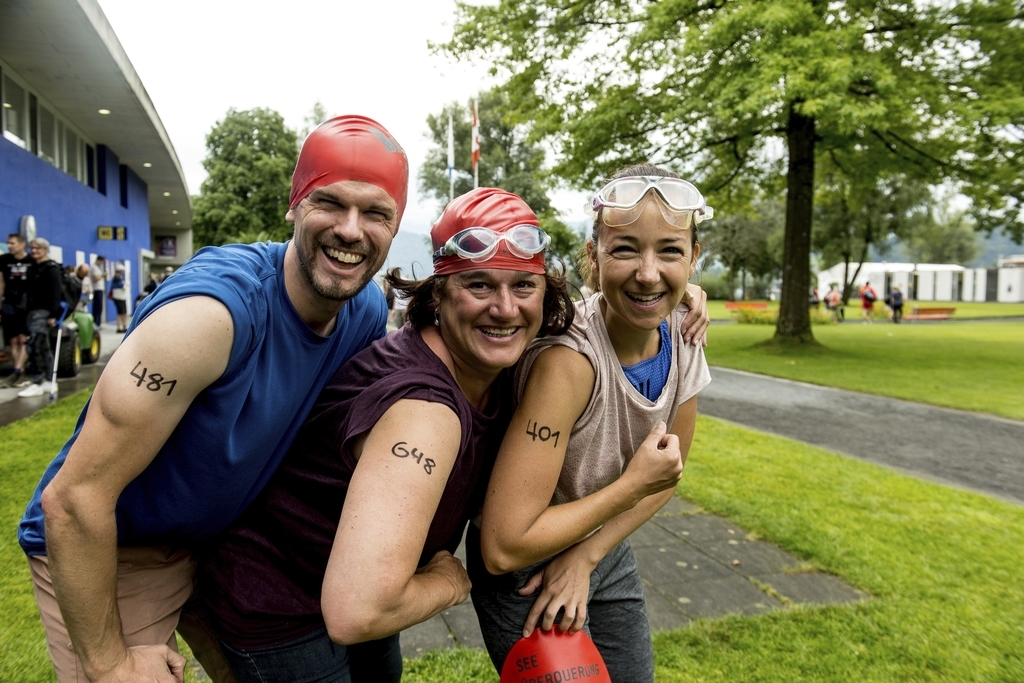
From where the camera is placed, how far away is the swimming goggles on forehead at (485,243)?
189 cm

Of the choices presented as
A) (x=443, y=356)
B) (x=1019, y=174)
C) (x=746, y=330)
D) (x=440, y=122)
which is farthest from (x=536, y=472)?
(x=440, y=122)

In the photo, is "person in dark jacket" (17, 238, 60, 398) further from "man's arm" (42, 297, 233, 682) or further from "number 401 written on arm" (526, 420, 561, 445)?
"number 401 written on arm" (526, 420, 561, 445)

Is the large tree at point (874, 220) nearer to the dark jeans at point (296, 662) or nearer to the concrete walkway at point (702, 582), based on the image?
the concrete walkway at point (702, 582)

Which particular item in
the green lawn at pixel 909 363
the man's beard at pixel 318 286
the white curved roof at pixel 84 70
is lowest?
the green lawn at pixel 909 363

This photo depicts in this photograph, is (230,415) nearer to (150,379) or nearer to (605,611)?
(150,379)

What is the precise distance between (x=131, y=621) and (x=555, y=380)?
1383mm

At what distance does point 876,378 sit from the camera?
13.3 meters

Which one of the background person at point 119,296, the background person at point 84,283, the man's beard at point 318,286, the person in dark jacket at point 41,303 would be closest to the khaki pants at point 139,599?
the man's beard at point 318,286

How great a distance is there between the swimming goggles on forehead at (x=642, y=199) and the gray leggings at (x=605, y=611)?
1106mm

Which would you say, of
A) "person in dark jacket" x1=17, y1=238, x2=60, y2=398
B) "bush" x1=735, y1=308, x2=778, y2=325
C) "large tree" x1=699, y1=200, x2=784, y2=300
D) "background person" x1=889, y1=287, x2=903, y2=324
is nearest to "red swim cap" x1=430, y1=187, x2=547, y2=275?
"person in dark jacket" x1=17, y1=238, x2=60, y2=398

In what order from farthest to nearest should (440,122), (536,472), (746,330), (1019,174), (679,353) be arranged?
1. (440,122)
2. (746,330)
3. (1019,174)
4. (679,353)
5. (536,472)

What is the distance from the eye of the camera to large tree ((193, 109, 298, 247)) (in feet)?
170

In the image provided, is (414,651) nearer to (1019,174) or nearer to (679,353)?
(679,353)

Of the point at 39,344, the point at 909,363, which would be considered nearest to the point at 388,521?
the point at 39,344
